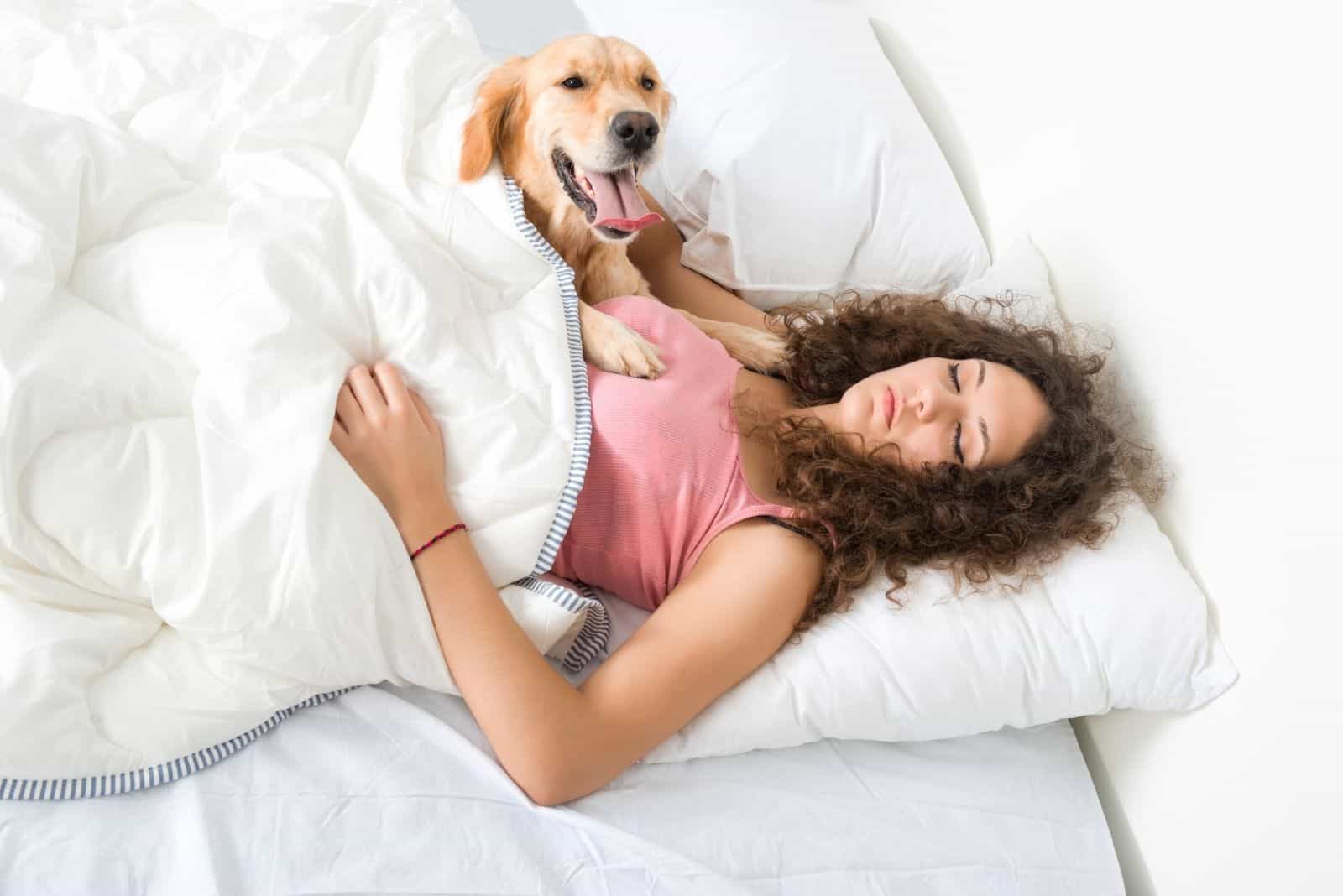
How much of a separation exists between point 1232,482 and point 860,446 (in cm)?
47

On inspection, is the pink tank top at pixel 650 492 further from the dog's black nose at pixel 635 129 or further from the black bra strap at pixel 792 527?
the dog's black nose at pixel 635 129

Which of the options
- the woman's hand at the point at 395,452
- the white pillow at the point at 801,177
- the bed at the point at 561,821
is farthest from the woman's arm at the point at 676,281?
the woman's hand at the point at 395,452

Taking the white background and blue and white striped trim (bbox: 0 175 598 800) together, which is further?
the white background

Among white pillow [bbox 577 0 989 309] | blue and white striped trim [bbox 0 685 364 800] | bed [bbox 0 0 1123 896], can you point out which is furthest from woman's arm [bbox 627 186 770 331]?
blue and white striped trim [bbox 0 685 364 800]

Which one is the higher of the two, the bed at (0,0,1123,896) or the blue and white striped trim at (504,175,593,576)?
the blue and white striped trim at (504,175,593,576)

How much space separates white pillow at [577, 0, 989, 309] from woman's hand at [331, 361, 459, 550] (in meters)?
0.85

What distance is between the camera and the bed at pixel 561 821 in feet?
2.95

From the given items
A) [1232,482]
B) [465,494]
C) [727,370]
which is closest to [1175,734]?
[1232,482]

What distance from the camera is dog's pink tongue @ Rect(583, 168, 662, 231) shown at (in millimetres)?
1456

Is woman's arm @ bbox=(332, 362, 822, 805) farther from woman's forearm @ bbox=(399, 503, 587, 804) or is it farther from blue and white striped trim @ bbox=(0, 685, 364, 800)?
blue and white striped trim @ bbox=(0, 685, 364, 800)

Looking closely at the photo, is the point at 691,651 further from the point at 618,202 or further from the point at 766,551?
the point at 618,202

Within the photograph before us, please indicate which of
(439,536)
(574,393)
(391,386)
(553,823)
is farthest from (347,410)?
(553,823)

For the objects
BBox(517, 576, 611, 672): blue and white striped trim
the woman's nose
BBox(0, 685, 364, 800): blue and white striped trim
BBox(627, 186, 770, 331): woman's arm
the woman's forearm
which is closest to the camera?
BBox(0, 685, 364, 800): blue and white striped trim

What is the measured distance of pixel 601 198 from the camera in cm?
146
